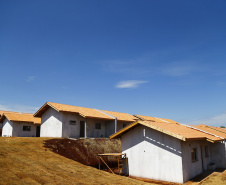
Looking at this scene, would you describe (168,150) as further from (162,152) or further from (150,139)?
(150,139)

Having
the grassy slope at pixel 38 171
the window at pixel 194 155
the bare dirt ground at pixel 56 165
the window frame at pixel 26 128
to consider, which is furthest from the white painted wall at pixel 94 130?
the window at pixel 194 155

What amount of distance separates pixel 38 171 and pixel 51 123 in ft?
54.4

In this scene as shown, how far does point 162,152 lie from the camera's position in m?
14.4

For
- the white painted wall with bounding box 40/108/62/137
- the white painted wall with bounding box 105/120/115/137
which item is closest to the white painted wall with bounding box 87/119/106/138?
the white painted wall with bounding box 105/120/115/137

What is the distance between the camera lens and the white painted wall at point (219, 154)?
19344 mm

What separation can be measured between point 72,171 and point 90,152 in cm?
692

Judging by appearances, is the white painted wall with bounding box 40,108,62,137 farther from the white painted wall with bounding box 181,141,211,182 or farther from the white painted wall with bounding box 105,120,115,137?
the white painted wall with bounding box 181,141,211,182

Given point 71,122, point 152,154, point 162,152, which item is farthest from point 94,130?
point 162,152

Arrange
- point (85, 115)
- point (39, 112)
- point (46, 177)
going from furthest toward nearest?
point (39, 112) < point (85, 115) < point (46, 177)

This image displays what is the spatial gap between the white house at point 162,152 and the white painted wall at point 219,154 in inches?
114

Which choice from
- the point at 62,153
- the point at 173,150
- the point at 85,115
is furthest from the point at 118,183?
the point at 85,115

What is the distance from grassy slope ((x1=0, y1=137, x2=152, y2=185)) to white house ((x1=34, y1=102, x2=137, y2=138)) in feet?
28.8

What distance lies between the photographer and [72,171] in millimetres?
13922

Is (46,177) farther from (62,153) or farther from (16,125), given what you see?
(16,125)
